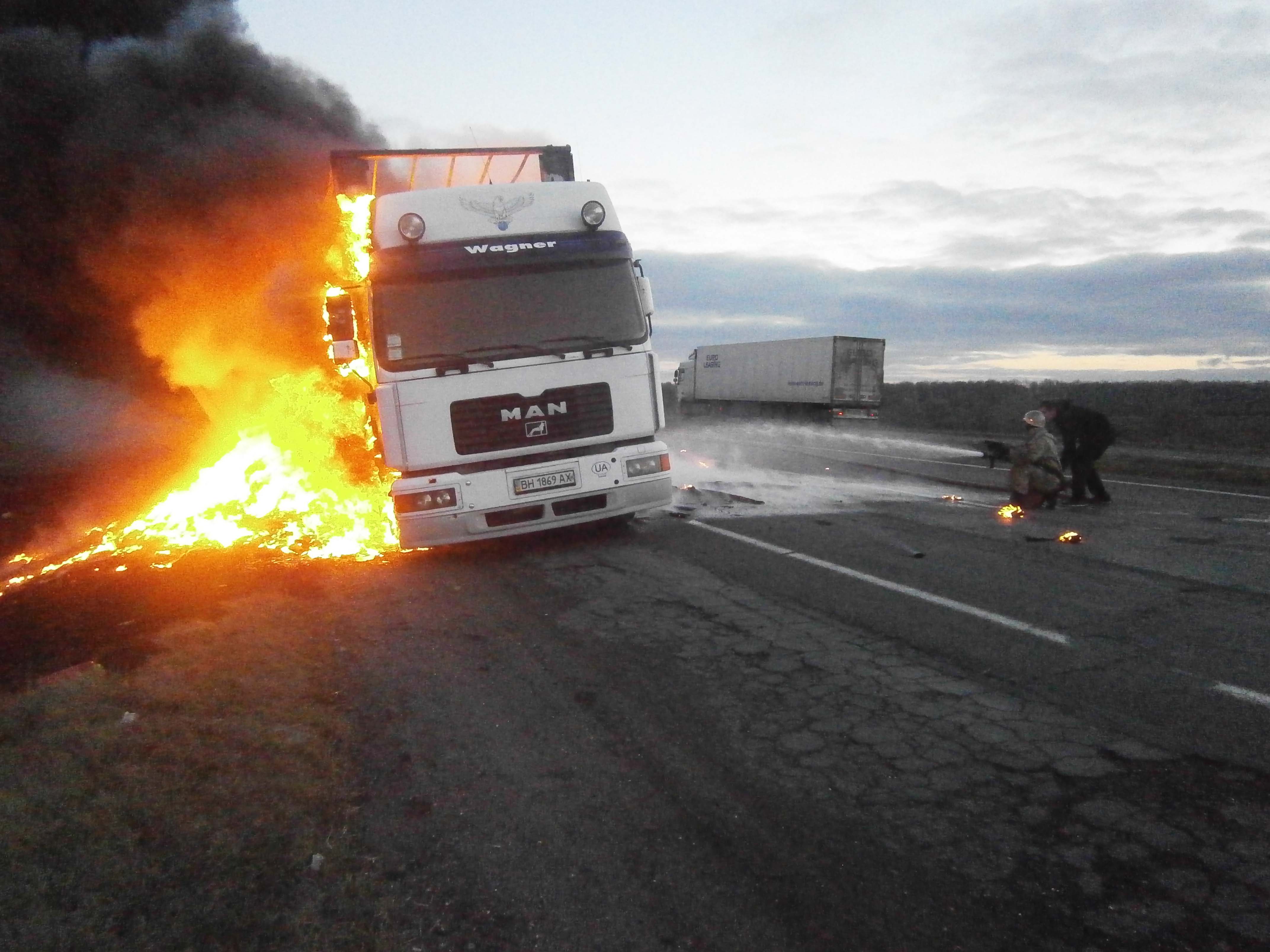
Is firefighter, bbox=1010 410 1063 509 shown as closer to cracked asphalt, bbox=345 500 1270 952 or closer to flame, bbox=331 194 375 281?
cracked asphalt, bbox=345 500 1270 952

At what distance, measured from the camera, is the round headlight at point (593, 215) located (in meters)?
7.94

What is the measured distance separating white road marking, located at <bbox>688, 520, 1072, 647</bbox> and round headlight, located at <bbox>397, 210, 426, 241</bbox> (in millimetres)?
4107

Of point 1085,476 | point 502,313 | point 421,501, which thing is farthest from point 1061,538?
point 421,501

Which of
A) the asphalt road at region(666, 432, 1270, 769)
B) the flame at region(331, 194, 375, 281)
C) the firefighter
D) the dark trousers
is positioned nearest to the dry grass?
the asphalt road at region(666, 432, 1270, 769)

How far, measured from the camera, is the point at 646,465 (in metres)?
8.06

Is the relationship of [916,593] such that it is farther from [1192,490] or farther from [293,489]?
[1192,490]

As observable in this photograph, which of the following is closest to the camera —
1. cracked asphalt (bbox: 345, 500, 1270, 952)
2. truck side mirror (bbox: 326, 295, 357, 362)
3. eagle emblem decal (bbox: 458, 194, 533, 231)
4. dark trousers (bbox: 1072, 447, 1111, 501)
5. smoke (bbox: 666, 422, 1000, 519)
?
cracked asphalt (bbox: 345, 500, 1270, 952)

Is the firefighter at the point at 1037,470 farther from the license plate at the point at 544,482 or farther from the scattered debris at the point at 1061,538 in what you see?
the license plate at the point at 544,482

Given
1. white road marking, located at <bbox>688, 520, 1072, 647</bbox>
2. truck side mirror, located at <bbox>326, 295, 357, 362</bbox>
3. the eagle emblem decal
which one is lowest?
white road marking, located at <bbox>688, 520, 1072, 647</bbox>

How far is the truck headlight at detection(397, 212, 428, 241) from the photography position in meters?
7.51

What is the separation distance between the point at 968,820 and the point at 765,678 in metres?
1.60

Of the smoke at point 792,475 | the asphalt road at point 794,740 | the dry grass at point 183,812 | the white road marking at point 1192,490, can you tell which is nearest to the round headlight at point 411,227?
the asphalt road at point 794,740

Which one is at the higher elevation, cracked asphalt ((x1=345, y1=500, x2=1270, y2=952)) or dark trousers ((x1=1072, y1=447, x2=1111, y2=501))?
cracked asphalt ((x1=345, y1=500, x2=1270, y2=952))

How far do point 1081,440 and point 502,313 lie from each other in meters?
8.18
